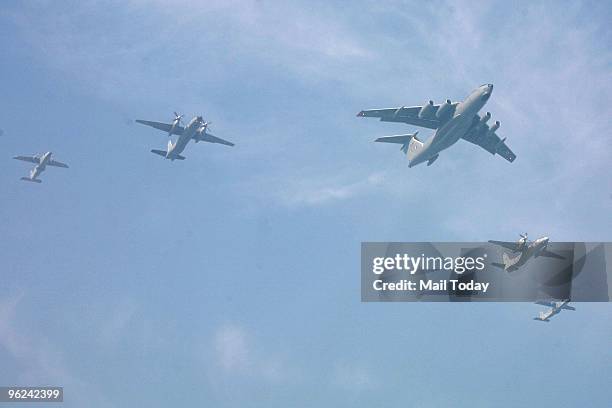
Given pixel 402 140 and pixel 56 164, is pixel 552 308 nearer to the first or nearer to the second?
pixel 402 140

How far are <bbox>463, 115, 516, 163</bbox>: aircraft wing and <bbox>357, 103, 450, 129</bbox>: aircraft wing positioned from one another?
20.7 ft

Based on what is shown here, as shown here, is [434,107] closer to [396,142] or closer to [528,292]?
[396,142]

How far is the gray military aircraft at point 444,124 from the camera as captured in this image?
60.0 meters

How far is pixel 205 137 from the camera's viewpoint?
88188 mm

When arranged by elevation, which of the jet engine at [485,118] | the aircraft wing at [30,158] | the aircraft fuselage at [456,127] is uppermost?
the aircraft wing at [30,158]

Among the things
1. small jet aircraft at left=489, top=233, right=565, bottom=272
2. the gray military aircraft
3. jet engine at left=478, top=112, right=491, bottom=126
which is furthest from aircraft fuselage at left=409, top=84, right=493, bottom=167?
small jet aircraft at left=489, top=233, right=565, bottom=272

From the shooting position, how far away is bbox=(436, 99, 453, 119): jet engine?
62.0 meters

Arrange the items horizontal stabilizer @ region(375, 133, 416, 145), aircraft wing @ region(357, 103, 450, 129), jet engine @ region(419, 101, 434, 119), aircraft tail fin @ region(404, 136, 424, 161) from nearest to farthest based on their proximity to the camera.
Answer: jet engine @ region(419, 101, 434, 119), aircraft wing @ region(357, 103, 450, 129), aircraft tail fin @ region(404, 136, 424, 161), horizontal stabilizer @ region(375, 133, 416, 145)

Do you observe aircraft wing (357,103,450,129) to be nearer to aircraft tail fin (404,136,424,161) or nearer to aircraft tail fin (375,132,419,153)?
aircraft tail fin (404,136,424,161)

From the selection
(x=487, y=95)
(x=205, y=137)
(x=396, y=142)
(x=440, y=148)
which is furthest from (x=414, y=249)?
(x=205, y=137)

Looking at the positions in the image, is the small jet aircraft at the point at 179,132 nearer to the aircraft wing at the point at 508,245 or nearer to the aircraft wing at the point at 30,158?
the aircraft wing at the point at 30,158

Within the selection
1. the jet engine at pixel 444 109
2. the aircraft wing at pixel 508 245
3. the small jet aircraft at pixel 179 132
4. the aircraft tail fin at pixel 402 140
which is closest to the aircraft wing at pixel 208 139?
the small jet aircraft at pixel 179 132

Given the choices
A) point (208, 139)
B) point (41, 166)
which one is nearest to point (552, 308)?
point (208, 139)

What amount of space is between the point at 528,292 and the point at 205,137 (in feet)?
177
